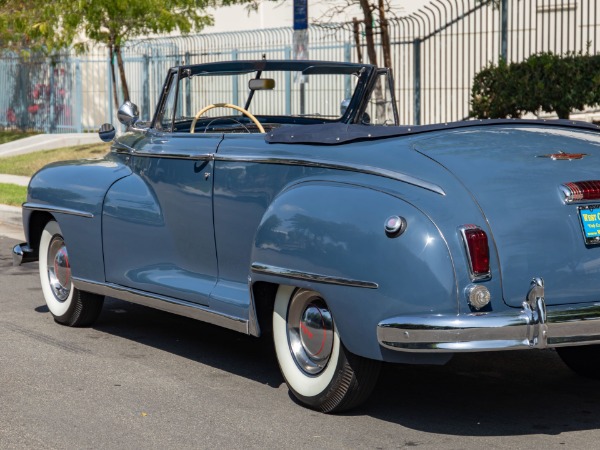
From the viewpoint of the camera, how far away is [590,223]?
5137 mm

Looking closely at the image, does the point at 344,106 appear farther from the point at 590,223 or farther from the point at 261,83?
the point at 590,223

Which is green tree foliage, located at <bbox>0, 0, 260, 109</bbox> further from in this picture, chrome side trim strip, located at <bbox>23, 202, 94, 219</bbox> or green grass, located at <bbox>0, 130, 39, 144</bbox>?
chrome side trim strip, located at <bbox>23, 202, 94, 219</bbox>

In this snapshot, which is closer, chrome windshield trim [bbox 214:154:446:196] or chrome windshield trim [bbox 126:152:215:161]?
chrome windshield trim [bbox 214:154:446:196]

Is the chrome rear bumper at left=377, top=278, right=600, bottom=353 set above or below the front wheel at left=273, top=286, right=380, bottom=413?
above

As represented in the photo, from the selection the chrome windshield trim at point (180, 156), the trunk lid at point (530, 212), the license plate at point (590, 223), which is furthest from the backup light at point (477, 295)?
the chrome windshield trim at point (180, 156)

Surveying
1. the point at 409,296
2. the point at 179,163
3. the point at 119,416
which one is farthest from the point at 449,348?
the point at 179,163

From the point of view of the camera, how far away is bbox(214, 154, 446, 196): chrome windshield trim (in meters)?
5.02

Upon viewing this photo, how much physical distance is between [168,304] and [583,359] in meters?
2.35

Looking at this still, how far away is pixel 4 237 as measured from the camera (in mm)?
12867

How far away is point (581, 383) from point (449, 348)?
1.72 meters

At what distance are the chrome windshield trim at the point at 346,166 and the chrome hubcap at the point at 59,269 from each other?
2.03 m

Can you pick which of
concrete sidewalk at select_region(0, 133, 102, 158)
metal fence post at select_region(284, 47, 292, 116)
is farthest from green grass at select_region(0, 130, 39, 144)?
metal fence post at select_region(284, 47, 292, 116)

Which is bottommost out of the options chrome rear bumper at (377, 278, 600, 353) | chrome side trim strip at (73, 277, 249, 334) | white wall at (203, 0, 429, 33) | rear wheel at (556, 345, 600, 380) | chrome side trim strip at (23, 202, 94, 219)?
rear wheel at (556, 345, 600, 380)

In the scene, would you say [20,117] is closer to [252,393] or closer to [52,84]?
[52,84]
